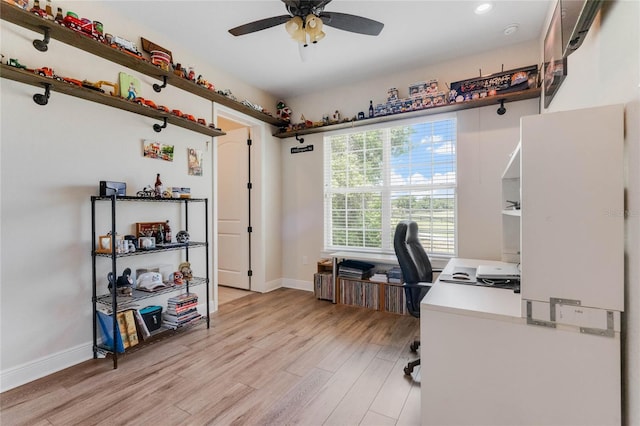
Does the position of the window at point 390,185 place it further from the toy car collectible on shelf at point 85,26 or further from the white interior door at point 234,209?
the toy car collectible on shelf at point 85,26

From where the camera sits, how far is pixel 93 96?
219cm

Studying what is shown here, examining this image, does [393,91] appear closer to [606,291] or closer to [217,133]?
[217,133]

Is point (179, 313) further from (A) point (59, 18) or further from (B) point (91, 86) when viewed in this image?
(A) point (59, 18)

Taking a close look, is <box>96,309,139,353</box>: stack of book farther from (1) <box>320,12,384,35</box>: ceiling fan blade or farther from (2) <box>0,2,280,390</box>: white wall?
(1) <box>320,12,384,35</box>: ceiling fan blade

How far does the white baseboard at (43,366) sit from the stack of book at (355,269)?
252cm

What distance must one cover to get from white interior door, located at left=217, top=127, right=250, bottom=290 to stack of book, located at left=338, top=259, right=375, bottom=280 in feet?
4.75

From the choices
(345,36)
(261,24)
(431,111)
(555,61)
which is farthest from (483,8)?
(261,24)

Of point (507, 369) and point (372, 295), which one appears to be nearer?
point (507, 369)

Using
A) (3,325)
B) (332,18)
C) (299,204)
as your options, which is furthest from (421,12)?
(3,325)

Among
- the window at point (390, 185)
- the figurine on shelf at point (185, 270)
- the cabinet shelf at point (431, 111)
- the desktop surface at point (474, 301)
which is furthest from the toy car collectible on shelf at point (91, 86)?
the desktop surface at point (474, 301)

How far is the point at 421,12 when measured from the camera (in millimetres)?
2430

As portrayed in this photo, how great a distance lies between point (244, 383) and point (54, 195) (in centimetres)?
191

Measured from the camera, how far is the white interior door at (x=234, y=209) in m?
4.18

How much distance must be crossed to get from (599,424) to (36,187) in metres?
3.26
